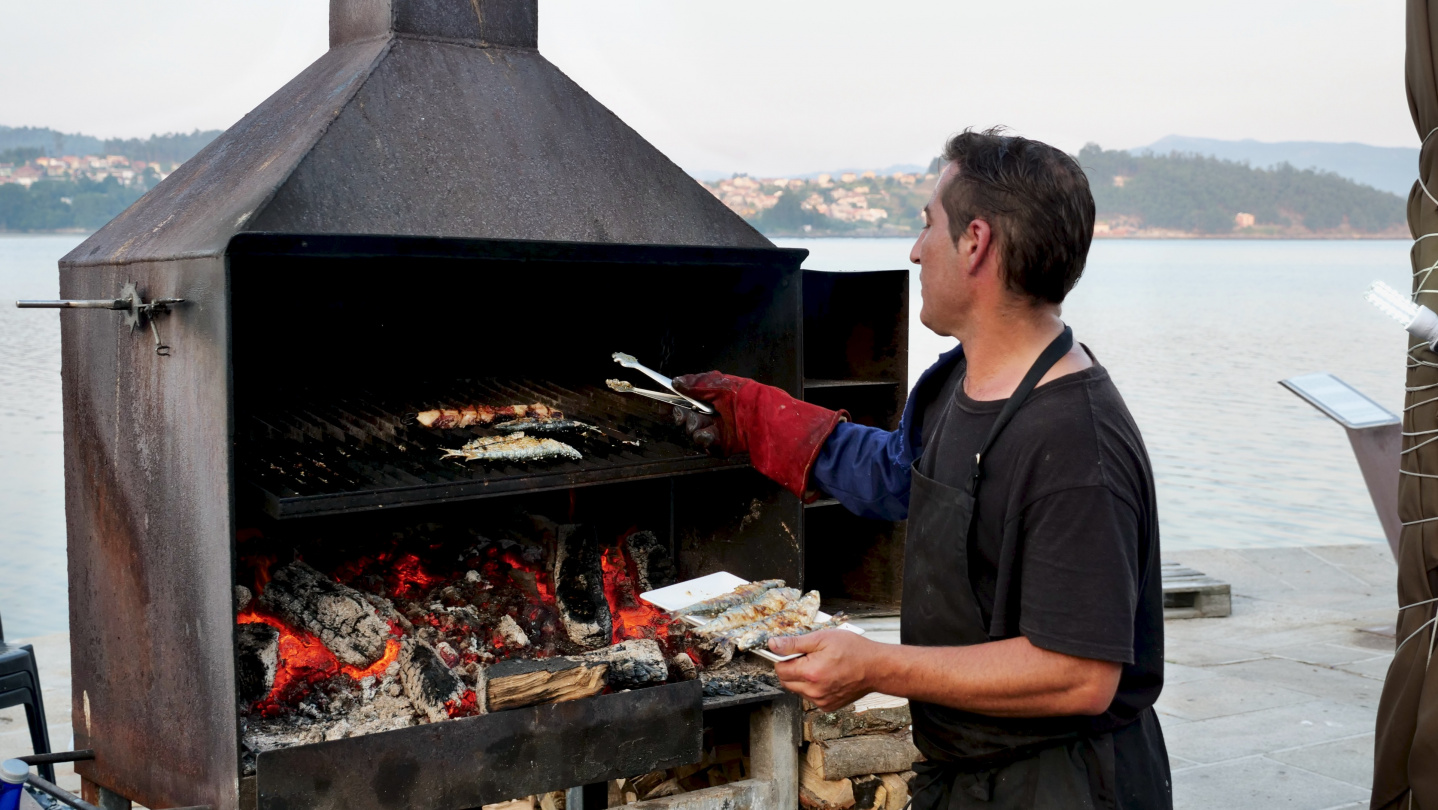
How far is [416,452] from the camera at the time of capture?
2.75 m

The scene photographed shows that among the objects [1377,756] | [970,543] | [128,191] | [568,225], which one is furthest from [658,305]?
[128,191]

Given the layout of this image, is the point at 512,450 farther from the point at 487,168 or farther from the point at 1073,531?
the point at 1073,531

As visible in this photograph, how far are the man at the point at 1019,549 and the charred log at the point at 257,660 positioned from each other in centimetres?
127

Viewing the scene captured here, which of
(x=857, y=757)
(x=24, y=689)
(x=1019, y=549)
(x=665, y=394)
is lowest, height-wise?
(x=857, y=757)

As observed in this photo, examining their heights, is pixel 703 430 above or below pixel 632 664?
above

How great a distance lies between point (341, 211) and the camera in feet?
8.12

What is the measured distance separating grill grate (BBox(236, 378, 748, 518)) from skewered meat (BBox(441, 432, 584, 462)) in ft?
0.07

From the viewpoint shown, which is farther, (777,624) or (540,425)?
(540,425)

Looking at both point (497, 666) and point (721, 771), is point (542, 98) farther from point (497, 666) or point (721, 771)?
point (721, 771)

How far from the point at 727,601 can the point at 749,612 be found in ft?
0.22

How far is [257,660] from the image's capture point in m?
2.62

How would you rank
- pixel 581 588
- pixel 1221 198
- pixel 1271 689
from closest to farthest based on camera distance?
pixel 581 588, pixel 1271 689, pixel 1221 198

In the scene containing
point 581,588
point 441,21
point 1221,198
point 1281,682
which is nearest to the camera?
point 441,21

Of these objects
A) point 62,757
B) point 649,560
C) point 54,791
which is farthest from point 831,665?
point 62,757
